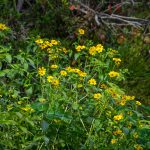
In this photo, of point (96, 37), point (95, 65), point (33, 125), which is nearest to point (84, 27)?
point (96, 37)

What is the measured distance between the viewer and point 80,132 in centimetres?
271

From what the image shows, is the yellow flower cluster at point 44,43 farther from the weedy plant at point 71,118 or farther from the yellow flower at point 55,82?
the yellow flower at point 55,82

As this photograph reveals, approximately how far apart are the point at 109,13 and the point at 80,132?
2929 millimetres

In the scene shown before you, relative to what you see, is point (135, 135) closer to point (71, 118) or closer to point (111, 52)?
point (71, 118)

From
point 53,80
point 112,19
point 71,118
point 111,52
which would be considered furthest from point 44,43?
point 112,19

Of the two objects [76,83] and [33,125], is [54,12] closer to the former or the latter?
[76,83]

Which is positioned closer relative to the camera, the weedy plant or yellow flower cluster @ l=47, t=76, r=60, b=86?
the weedy plant

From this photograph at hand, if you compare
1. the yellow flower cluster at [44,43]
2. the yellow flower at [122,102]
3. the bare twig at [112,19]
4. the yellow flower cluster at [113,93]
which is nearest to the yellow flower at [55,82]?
the yellow flower cluster at [113,93]

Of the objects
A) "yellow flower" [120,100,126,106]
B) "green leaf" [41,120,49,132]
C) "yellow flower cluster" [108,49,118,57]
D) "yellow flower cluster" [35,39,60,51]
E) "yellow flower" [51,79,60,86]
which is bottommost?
"yellow flower" [120,100,126,106]

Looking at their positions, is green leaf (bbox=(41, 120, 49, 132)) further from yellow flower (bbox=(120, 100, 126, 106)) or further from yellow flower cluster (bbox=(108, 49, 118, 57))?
yellow flower cluster (bbox=(108, 49, 118, 57))

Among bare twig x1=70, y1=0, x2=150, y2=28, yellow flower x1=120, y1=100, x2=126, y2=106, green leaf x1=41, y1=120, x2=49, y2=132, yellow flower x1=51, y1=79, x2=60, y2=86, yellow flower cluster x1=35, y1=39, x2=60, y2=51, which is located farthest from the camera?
bare twig x1=70, y1=0, x2=150, y2=28

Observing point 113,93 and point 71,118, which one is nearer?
point 71,118

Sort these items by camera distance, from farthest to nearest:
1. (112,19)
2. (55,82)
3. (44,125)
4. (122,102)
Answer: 1. (112,19)
2. (122,102)
3. (55,82)
4. (44,125)

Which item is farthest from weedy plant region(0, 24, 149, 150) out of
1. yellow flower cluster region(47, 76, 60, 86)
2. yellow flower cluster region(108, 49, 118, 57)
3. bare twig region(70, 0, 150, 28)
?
bare twig region(70, 0, 150, 28)
